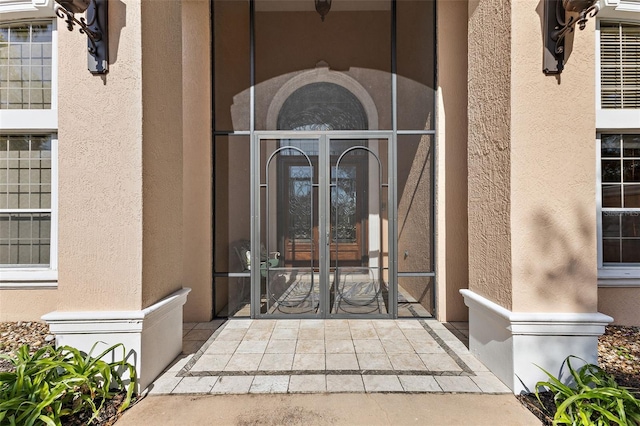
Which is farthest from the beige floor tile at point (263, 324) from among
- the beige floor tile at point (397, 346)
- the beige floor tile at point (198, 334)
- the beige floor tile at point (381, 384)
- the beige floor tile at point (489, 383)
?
the beige floor tile at point (489, 383)

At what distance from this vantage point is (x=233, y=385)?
2.52 metres

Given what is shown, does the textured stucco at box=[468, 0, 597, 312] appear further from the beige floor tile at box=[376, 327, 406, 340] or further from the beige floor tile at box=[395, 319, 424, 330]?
the beige floor tile at box=[395, 319, 424, 330]

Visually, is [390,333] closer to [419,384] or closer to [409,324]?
[409,324]

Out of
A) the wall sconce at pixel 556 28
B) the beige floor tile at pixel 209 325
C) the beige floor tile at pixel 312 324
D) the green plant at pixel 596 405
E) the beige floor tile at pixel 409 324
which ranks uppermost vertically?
the wall sconce at pixel 556 28

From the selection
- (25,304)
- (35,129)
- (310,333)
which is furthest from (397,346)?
(35,129)

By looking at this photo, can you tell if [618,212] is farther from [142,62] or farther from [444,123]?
[142,62]

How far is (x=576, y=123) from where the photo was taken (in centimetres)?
242

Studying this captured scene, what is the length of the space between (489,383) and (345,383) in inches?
49.5

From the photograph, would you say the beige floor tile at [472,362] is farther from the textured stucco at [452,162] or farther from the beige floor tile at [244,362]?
the beige floor tile at [244,362]

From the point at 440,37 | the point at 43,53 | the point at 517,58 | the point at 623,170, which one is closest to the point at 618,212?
the point at 623,170

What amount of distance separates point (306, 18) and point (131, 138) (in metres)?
3.45

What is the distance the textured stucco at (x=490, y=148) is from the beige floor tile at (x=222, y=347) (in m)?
2.68

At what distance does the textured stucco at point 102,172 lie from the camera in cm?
240

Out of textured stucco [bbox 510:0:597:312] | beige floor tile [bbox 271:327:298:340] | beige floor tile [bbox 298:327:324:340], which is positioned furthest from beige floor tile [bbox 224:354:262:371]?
textured stucco [bbox 510:0:597:312]
